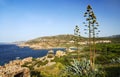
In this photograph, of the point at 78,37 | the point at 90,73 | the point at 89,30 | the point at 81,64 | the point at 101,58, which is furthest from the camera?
the point at 101,58

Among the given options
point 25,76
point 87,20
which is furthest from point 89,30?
point 25,76

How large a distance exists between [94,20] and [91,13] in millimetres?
1219

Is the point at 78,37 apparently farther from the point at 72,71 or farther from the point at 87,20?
the point at 72,71

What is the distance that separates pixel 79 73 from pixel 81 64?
983 millimetres

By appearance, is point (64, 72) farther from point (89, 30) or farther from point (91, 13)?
point (91, 13)

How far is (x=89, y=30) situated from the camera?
2556cm

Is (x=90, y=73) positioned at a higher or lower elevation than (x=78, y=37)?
lower

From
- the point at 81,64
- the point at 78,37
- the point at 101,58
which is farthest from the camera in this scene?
the point at 101,58

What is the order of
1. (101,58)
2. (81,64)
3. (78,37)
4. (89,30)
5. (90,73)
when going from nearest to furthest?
(90,73), (81,64), (89,30), (78,37), (101,58)

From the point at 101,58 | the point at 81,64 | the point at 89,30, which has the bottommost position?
the point at 101,58

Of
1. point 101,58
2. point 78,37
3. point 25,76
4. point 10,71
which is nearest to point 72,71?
point 25,76

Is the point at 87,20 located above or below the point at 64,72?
above

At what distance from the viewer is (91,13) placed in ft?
84.7

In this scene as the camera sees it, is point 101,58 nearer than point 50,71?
No
